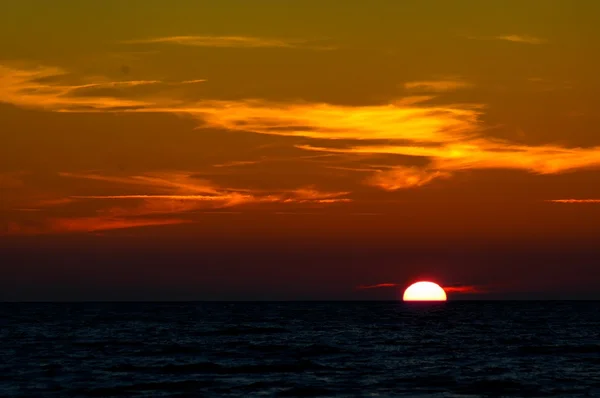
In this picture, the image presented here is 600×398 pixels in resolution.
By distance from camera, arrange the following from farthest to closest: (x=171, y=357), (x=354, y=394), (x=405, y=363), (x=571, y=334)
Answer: (x=571, y=334) < (x=171, y=357) < (x=405, y=363) < (x=354, y=394)

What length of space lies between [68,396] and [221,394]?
6798 millimetres

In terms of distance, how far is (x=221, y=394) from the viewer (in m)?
42.1

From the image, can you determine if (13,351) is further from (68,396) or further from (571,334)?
(571,334)

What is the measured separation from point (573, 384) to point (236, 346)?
30.6m

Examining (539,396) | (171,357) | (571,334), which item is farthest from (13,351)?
(571,334)

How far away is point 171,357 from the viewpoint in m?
60.3

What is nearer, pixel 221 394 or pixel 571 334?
pixel 221 394

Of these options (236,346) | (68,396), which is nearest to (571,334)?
(236,346)

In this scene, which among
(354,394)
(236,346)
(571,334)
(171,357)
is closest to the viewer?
(354,394)

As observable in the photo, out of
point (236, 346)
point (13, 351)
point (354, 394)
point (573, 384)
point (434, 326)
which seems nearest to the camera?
point (354, 394)

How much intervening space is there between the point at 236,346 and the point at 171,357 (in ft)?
34.3

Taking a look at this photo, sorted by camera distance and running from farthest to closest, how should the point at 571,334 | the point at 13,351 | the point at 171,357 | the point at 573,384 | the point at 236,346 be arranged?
the point at 571,334
the point at 236,346
the point at 13,351
the point at 171,357
the point at 573,384

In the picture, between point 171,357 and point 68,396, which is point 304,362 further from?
point 68,396

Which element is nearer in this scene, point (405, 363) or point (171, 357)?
point (405, 363)
